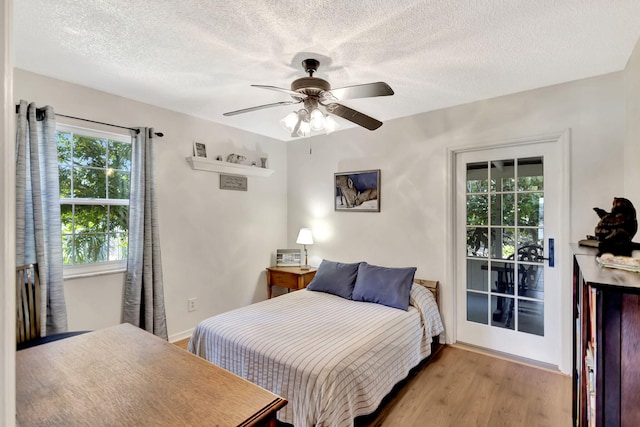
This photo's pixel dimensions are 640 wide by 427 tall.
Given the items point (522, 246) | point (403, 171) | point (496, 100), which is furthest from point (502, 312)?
point (496, 100)

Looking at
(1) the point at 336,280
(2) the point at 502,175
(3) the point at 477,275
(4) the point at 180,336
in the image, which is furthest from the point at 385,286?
(4) the point at 180,336

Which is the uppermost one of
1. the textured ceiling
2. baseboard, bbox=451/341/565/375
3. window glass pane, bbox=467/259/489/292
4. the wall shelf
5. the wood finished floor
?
the textured ceiling

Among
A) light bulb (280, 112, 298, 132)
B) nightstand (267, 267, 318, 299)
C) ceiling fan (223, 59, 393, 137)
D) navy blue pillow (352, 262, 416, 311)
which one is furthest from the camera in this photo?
nightstand (267, 267, 318, 299)

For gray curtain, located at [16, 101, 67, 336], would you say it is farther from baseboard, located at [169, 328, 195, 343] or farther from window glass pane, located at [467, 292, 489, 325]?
window glass pane, located at [467, 292, 489, 325]

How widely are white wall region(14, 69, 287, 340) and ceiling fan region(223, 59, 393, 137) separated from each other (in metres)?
1.44

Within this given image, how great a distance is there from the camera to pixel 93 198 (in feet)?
9.05

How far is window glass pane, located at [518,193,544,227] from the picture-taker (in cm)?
273

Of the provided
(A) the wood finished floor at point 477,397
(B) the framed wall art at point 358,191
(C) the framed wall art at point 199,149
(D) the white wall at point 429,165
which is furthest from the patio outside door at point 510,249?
(C) the framed wall art at point 199,149

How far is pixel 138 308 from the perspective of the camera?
287 cm

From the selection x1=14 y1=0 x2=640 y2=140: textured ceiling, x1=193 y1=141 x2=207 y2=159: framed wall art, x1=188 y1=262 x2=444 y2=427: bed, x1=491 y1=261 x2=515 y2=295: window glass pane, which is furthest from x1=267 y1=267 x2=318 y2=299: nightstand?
x1=14 y1=0 x2=640 y2=140: textured ceiling

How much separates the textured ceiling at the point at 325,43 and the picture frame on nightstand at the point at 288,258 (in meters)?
2.11

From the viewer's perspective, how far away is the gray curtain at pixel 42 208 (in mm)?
2221

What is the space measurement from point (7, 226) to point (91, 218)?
9.22 ft

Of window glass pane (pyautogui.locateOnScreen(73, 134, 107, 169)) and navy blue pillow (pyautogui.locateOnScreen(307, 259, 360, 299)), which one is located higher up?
window glass pane (pyautogui.locateOnScreen(73, 134, 107, 169))
